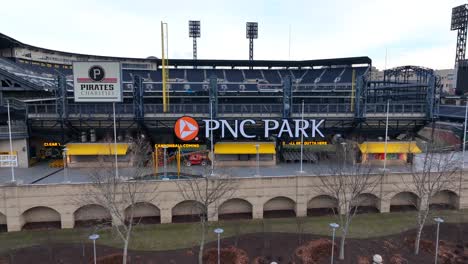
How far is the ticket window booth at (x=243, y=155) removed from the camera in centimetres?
3622

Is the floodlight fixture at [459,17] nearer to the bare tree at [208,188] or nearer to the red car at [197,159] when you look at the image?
the red car at [197,159]

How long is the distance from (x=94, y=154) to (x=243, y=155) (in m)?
19.3

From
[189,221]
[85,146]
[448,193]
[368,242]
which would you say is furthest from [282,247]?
[85,146]

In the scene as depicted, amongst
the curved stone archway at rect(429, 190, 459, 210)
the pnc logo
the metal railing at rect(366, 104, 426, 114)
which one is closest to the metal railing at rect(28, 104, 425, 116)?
the metal railing at rect(366, 104, 426, 114)

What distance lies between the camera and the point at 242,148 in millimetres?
36438

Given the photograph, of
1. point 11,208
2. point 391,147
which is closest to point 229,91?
point 391,147

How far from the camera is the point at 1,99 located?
4025 cm

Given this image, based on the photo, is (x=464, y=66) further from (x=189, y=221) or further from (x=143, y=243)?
(x=143, y=243)

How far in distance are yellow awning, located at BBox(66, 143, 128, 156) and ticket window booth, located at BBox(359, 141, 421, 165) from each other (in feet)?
104

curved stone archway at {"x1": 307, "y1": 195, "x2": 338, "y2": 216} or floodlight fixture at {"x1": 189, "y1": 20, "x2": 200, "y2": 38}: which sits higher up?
floodlight fixture at {"x1": 189, "y1": 20, "x2": 200, "y2": 38}

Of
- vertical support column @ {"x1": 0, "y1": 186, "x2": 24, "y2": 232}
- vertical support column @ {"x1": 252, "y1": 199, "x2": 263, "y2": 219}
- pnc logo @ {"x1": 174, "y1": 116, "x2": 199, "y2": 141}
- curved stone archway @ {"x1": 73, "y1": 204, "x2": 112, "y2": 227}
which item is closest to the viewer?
vertical support column @ {"x1": 0, "y1": 186, "x2": 24, "y2": 232}

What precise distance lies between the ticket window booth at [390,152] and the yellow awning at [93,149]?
104ft

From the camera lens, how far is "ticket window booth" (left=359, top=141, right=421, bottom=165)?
3619 cm

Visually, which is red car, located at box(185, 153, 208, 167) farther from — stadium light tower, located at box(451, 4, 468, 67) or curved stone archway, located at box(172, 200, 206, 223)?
stadium light tower, located at box(451, 4, 468, 67)
